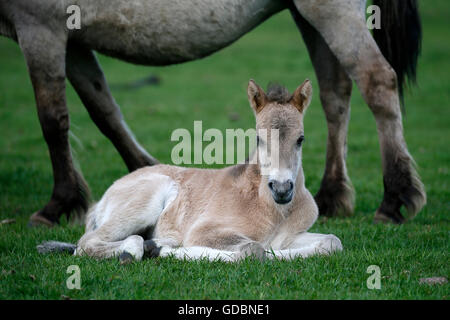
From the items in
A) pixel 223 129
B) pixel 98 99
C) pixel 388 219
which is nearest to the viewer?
pixel 388 219

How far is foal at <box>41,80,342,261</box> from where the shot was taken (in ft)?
17.1

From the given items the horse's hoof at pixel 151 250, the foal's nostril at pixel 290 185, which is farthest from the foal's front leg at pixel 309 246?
the horse's hoof at pixel 151 250

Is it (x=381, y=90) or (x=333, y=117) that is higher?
(x=381, y=90)

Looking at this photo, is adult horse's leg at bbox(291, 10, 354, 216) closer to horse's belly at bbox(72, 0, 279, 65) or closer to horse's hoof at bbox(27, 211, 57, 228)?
horse's belly at bbox(72, 0, 279, 65)

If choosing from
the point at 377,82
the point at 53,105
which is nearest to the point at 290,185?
the point at 377,82

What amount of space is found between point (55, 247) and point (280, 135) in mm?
2196

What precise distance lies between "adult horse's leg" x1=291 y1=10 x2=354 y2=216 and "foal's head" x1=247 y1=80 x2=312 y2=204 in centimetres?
212

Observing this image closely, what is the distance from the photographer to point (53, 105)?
6.94 metres

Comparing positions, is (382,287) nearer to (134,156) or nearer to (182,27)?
(182,27)

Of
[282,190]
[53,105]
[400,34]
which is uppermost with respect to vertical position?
[400,34]

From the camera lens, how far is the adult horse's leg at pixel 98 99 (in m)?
7.63

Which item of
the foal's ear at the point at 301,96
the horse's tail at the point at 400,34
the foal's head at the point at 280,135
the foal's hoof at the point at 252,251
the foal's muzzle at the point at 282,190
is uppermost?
the horse's tail at the point at 400,34

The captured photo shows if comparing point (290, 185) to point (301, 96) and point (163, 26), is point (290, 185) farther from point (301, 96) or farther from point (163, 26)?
point (163, 26)

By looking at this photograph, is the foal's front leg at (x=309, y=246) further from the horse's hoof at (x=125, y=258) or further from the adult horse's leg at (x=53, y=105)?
the adult horse's leg at (x=53, y=105)
